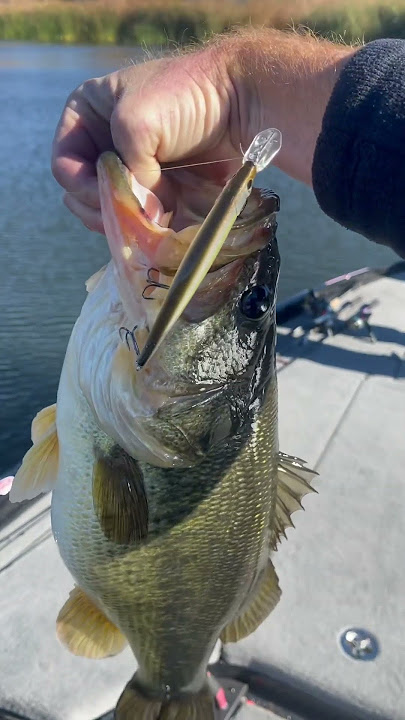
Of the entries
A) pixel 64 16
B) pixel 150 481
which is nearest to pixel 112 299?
pixel 150 481

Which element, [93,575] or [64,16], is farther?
A: [64,16]

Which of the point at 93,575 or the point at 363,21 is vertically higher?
the point at 93,575

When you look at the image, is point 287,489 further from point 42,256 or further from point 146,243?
point 42,256

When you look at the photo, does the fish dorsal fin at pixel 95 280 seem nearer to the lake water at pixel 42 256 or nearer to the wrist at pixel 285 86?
the wrist at pixel 285 86

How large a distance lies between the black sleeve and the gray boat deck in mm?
1245

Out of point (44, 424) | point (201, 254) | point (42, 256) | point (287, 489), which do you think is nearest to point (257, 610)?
point (287, 489)

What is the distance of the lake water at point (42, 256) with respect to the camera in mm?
5898

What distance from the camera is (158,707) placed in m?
1.50

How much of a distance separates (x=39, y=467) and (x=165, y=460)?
1.17 feet

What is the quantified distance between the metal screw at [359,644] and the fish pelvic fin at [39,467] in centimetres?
112

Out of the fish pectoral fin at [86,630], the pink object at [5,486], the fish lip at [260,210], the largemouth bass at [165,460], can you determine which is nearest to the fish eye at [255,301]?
the largemouth bass at [165,460]

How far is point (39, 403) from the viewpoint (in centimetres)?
558

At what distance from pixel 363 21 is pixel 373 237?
7275 mm

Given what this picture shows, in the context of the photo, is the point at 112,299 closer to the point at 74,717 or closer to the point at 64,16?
the point at 74,717
